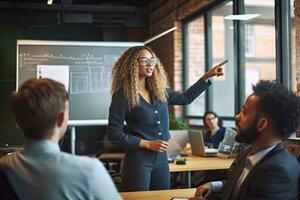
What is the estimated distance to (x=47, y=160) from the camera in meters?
1.35

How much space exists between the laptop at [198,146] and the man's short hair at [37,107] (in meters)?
3.15

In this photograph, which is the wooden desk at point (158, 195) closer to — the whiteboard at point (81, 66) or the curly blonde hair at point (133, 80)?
the curly blonde hair at point (133, 80)

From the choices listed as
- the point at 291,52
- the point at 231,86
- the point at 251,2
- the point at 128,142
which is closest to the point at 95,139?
the point at 231,86

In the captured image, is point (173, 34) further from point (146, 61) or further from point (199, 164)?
point (146, 61)

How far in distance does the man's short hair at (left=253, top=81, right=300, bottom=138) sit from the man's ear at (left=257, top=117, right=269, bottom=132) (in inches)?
1.1

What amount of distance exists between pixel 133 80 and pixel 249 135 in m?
1.13

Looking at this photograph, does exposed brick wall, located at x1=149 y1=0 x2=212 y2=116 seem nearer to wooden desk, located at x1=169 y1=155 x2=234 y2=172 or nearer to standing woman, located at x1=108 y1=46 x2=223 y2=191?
wooden desk, located at x1=169 y1=155 x2=234 y2=172

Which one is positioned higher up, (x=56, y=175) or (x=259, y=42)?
(x=259, y=42)

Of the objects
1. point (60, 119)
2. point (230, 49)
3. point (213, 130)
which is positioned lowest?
point (213, 130)

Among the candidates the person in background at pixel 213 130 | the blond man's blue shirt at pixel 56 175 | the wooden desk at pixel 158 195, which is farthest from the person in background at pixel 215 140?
the blond man's blue shirt at pixel 56 175

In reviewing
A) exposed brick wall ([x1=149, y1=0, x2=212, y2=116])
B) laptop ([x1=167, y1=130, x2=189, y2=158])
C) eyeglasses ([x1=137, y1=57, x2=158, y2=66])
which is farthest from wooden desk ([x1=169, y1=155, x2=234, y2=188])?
exposed brick wall ([x1=149, y1=0, x2=212, y2=116])

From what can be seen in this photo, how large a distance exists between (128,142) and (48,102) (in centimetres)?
131

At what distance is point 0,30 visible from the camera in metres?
7.55

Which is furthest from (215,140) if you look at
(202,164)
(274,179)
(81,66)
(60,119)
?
(60,119)
